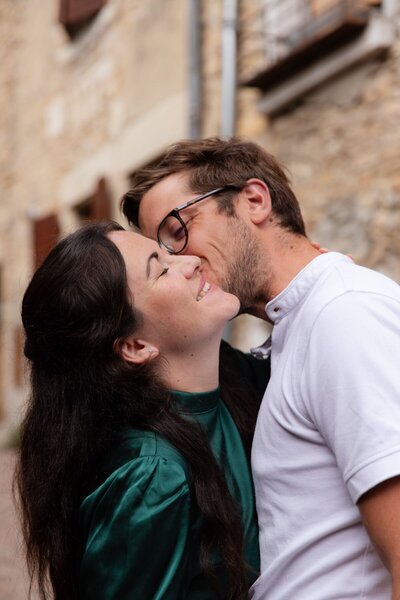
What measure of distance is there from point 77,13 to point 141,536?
9.47m

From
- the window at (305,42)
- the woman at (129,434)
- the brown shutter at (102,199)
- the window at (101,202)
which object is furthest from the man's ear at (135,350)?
the brown shutter at (102,199)

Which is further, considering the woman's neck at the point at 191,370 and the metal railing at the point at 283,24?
the metal railing at the point at 283,24

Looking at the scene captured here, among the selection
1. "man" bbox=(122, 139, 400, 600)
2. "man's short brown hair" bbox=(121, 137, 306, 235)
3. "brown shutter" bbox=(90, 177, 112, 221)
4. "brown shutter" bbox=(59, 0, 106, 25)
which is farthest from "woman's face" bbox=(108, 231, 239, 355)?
"brown shutter" bbox=(59, 0, 106, 25)

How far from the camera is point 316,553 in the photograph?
1.97 m

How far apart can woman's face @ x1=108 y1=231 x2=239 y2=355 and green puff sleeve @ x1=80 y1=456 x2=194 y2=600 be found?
1.20ft

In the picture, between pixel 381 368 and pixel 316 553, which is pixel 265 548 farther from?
pixel 381 368

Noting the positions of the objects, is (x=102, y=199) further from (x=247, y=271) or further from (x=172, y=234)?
(x=247, y=271)

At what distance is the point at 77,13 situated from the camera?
10695 millimetres

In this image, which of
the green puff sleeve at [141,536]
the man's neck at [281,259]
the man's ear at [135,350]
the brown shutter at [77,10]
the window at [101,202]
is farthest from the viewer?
the brown shutter at [77,10]

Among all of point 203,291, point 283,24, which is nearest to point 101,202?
point 283,24

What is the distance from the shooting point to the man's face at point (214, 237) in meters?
2.58

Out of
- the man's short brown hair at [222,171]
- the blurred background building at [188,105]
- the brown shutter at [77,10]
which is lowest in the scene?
the blurred background building at [188,105]

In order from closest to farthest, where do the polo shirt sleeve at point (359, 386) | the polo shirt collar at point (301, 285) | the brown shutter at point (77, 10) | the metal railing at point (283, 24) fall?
1. the polo shirt sleeve at point (359, 386)
2. the polo shirt collar at point (301, 285)
3. the metal railing at point (283, 24)
4. the brown shutter at point (77, 10)

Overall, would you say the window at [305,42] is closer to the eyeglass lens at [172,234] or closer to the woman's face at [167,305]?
the eyeglass lens at [172,234]
